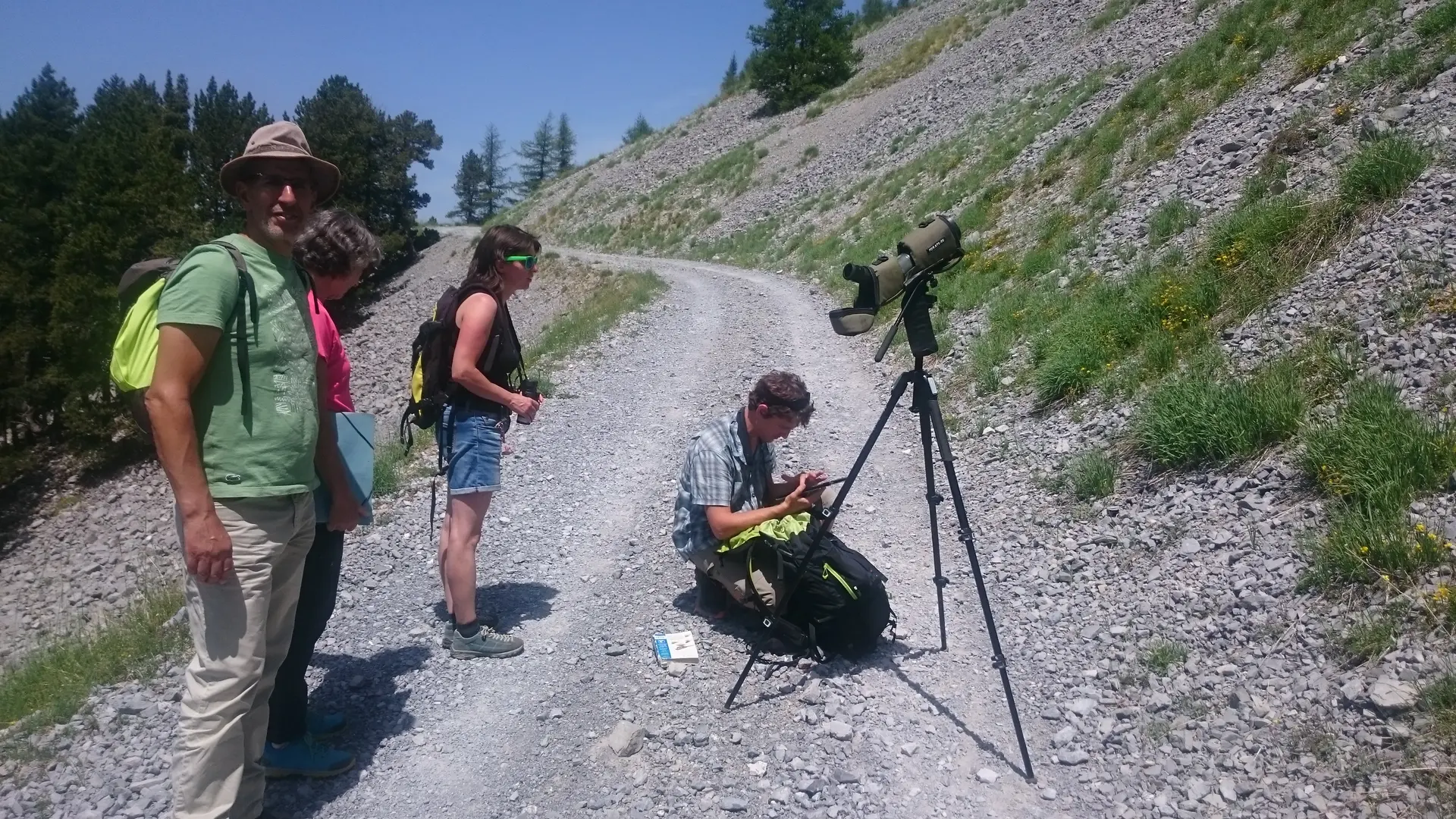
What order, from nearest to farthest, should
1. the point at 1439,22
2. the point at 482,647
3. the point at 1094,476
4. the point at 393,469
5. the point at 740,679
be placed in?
1. the point at 740,679
2. the point at 482,647
3. the point at 1094,476
4. the point at 393,469
5. the point at 1439,22

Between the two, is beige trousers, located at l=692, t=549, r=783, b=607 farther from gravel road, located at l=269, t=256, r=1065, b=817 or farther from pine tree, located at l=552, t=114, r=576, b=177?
pine tree, located at l=552, t=114, r=576, b=177

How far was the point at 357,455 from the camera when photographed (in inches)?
147

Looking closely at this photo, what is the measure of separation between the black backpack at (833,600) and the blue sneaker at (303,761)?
205 centimetres

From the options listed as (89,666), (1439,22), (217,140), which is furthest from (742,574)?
(217,140)

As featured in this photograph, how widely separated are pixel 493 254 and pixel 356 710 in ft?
7.51

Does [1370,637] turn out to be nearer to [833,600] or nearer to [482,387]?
[833,600]

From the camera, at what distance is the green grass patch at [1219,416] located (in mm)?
4875

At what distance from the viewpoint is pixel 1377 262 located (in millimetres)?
5629

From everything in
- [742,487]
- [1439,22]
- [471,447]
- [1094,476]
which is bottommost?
[1094,476]

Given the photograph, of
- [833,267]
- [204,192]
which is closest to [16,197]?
[204,192]

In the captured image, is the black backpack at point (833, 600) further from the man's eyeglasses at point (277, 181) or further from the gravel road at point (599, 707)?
the man's eyeglasses at point (277, 181)

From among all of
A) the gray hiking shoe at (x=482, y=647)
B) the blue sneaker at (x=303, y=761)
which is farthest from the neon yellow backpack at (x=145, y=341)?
the gray hiking shoe at (x=482, y=647)

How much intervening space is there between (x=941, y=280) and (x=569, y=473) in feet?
21.7

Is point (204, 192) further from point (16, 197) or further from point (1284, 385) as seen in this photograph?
point (1284, 385)
